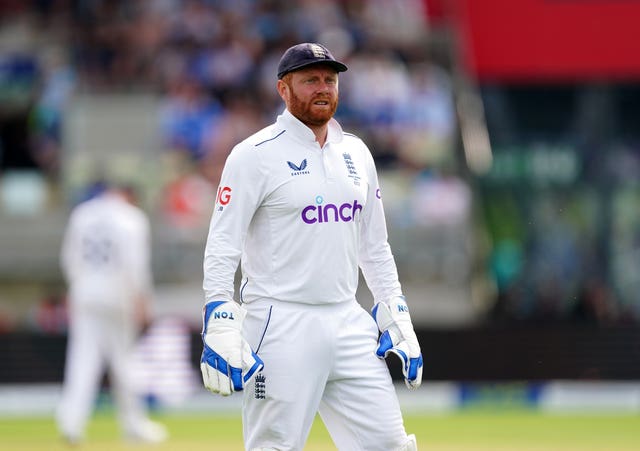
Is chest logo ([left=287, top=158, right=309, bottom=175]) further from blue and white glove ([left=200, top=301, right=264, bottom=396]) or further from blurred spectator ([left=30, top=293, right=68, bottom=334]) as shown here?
blurred spectator ([left=30, top=293, right=68, bottom=334])

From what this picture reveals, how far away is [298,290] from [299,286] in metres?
0.02

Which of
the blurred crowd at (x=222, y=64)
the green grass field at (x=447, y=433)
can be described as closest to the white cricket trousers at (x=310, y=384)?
the green grass field at (x=447, y=433)

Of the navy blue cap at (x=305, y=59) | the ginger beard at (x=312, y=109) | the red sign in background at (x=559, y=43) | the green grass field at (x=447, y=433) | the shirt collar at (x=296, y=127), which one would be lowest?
the green grass field at (x=447, y=433)

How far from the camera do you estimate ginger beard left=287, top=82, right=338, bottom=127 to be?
216 inches

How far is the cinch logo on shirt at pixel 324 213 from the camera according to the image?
5.45 meters

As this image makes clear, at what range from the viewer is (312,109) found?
5.48 metres

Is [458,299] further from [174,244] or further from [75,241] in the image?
[75,241]

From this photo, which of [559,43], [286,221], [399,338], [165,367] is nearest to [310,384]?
[399,338]

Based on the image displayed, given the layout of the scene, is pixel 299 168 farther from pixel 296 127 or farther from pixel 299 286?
pixel 299 286

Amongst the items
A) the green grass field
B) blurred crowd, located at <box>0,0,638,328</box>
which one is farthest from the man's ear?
blurred crowd, located at <box>0,0,638,328</box>

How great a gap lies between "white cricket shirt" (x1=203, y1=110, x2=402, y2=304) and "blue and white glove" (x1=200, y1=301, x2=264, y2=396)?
0.08m

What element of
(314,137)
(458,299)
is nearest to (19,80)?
(458,299)

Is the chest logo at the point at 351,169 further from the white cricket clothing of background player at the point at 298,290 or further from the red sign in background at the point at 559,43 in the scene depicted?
the red sign in background at the point at 559,43

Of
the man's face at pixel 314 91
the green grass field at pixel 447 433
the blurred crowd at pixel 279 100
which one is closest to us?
the man's face at pixel 314 91
